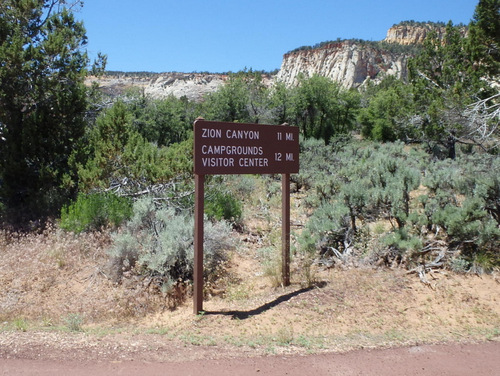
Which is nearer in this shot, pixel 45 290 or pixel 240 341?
pixel 240 341

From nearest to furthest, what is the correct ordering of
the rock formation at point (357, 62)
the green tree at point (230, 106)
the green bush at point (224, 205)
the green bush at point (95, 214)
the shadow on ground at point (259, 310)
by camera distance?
1. the shadow on ground at point (259, 310)
2. the green bush at point (95, 214)
3. the green bush at point (224, 205)
4. the green tree at point (230, 106)
5. the rock formation at point (357, 62)

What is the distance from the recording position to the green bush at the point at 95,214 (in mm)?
8969

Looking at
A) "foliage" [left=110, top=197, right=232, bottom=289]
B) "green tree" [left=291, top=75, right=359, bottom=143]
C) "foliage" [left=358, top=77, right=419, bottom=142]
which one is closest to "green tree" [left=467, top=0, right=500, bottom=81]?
"foliage" [left=358, top=77, right=419, bottom=142]

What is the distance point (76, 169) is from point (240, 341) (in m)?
7.43

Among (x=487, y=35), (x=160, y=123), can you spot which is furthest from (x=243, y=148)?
(x=160, y=123)

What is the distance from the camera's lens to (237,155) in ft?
20.0

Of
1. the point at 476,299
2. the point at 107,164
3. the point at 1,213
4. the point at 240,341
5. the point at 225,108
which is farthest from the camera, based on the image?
the point at 225,108

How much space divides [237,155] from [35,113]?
717 cm

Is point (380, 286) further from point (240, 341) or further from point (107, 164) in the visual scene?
point (107, 164)

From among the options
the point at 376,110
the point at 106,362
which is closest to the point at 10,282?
the point at 106,362

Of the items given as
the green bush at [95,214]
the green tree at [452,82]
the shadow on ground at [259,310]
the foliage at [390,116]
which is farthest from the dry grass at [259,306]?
the foliage at [390,116]

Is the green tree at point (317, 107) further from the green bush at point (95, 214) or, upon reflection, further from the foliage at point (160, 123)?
the green bush at point (95, 214)

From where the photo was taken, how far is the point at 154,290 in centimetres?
672

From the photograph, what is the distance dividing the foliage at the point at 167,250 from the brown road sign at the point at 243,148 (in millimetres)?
1760
